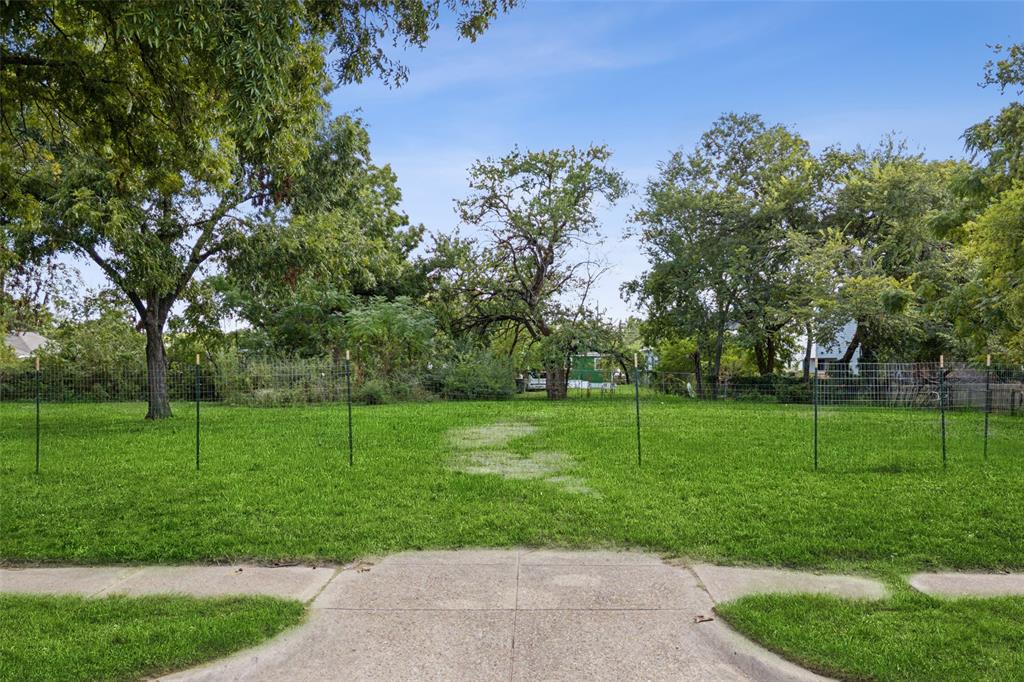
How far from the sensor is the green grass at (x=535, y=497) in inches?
240

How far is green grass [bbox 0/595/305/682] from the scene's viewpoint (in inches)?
150

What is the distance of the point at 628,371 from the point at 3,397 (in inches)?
787

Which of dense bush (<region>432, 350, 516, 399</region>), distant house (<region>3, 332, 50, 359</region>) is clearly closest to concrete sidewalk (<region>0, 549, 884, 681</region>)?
dense bush (<region>432, 350, 516, 399</region>)

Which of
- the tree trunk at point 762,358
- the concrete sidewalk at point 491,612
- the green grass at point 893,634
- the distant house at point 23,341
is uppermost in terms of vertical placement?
the distant house at point 23,341

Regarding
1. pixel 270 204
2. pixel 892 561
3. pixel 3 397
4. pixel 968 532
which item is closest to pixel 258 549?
pixel 892 561

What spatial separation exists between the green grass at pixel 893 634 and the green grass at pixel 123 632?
297 cm

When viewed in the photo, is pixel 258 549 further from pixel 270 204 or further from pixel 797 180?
pixel 797 180

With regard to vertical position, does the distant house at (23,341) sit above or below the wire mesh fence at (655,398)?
above

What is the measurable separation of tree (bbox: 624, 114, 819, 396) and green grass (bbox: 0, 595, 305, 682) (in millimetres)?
22228

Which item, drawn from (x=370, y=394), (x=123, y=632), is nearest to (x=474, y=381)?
(x=370, y=394)

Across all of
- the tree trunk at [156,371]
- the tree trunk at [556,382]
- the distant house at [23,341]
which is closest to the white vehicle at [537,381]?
the tree trunk at [556,382]

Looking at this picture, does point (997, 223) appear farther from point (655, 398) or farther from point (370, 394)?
point (370, 394)

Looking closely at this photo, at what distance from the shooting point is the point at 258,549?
20.0ft

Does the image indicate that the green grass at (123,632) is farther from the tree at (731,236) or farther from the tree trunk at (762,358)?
the tree trunk at (762,358)
